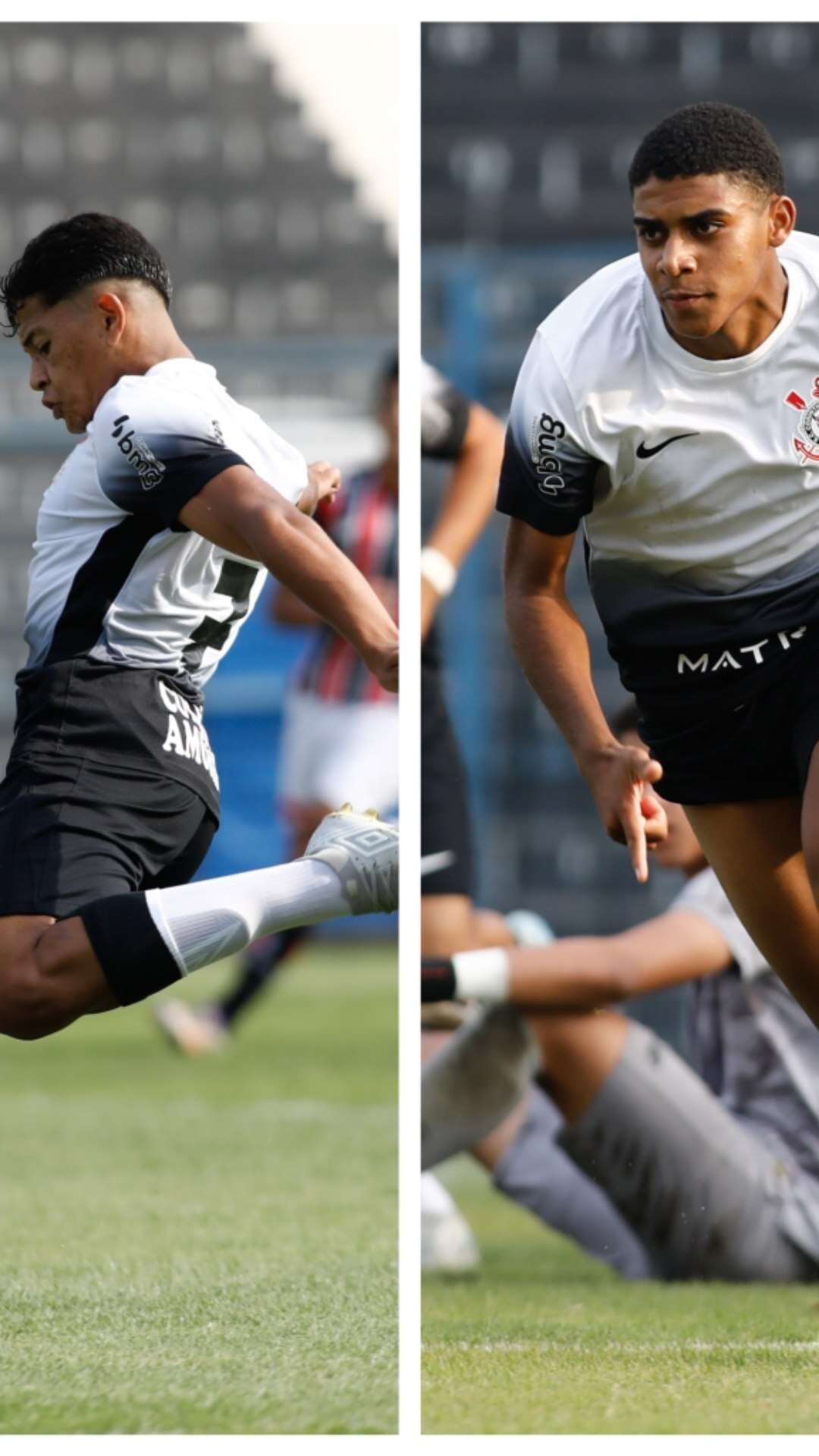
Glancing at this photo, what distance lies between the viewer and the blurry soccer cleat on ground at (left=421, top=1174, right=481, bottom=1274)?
14.3 feet

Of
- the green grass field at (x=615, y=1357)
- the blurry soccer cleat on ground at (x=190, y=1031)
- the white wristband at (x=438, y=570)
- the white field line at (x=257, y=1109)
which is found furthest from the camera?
the blurry soccer cleat on ground at (x=190, y=1031)

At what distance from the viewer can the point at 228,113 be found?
1540cm

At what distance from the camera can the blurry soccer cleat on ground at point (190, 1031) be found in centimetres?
Answer: 816

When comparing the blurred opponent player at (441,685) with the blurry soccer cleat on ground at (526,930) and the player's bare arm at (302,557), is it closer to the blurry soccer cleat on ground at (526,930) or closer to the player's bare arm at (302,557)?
the blurry soccer cleat on ground at (526,930)

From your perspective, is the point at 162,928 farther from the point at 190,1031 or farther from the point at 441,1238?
the point at 190,1031

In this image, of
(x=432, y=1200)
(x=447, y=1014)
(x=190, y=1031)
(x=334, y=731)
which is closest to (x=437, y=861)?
(x=447, y=1014)

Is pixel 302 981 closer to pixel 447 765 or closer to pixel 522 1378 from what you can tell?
pixel 447 765

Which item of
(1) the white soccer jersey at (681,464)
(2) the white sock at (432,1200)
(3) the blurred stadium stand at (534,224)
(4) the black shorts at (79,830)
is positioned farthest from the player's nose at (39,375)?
(3) the blurred stadium stand at (534,224)

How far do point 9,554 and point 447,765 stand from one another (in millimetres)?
7499

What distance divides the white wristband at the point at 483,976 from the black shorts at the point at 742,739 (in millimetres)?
777

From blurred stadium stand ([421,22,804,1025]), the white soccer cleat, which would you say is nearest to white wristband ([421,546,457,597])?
the white soccer cleat

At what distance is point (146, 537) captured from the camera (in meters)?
3.26

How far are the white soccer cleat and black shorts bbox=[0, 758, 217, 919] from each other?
279 millimetres
